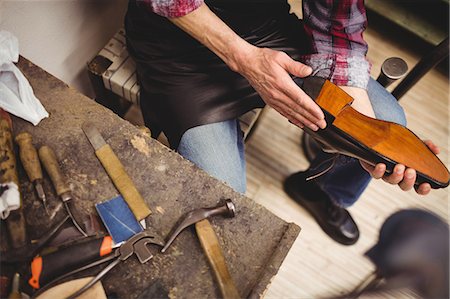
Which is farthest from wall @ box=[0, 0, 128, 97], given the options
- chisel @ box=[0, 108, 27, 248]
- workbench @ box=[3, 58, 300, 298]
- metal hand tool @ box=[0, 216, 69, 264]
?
metal hand tool @ box=[0, 216, 69, 264]

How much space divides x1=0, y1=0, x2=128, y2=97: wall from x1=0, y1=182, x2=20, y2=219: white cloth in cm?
45

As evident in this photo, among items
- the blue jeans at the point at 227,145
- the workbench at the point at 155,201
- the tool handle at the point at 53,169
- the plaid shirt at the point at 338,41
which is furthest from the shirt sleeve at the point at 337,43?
the tool handle at the point at 53,169

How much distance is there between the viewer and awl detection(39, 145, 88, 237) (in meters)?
0.76

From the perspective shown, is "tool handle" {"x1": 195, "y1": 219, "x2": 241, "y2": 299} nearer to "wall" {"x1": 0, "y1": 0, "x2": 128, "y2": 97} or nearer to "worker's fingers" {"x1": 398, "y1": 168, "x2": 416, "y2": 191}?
"worker's fingers" {"x1": 398, "y1": 168, "x2": 416, "y2": 191}

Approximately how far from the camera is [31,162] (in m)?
0.78

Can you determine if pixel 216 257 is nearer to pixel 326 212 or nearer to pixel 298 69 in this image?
pixel 298 69

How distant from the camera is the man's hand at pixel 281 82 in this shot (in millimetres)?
901

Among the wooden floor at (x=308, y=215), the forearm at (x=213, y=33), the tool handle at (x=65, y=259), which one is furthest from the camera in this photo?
the wooden floor at (x=308, y=215)

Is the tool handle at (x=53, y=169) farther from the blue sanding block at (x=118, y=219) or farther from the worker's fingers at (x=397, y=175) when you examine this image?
the worker's fingers at (x=397, y=175)

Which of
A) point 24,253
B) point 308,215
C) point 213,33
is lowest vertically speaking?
point 308,215

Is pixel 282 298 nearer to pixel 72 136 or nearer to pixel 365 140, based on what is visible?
pixel 365 140

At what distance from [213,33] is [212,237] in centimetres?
46

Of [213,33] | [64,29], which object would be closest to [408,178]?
[213,33]

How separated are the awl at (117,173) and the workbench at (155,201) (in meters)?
0.01
